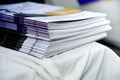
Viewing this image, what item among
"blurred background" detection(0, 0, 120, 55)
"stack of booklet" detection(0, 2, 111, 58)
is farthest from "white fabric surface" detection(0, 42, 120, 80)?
"blurred background" detection(0, 0, 120, 55)

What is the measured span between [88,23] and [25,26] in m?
0.19

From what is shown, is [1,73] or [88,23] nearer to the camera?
[1,73]

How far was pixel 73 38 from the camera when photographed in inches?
22.6

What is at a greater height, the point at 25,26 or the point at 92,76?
the point at 25,26

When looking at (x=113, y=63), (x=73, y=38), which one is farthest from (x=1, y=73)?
(x=113, y=63)

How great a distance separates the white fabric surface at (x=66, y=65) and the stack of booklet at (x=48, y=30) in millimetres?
22

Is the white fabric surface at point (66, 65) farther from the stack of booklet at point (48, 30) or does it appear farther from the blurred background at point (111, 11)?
the blurred background at point (111, 11)

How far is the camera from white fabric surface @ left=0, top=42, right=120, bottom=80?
0.47 meters

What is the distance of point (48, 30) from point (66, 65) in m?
0.11

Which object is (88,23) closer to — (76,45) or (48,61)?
(76,45)

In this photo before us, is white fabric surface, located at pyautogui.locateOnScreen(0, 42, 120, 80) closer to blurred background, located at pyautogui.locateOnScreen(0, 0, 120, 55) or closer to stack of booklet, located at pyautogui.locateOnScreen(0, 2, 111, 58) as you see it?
stack of booklet, located at pyautogui.locateOnScreen(0, 2, 111, 58)

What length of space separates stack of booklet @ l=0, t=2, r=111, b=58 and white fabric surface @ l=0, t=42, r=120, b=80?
0.02 meters

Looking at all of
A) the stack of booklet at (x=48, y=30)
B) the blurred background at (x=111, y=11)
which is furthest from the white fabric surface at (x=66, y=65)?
the blurred background at (x=111, y=11)

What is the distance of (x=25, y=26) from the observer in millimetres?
550
